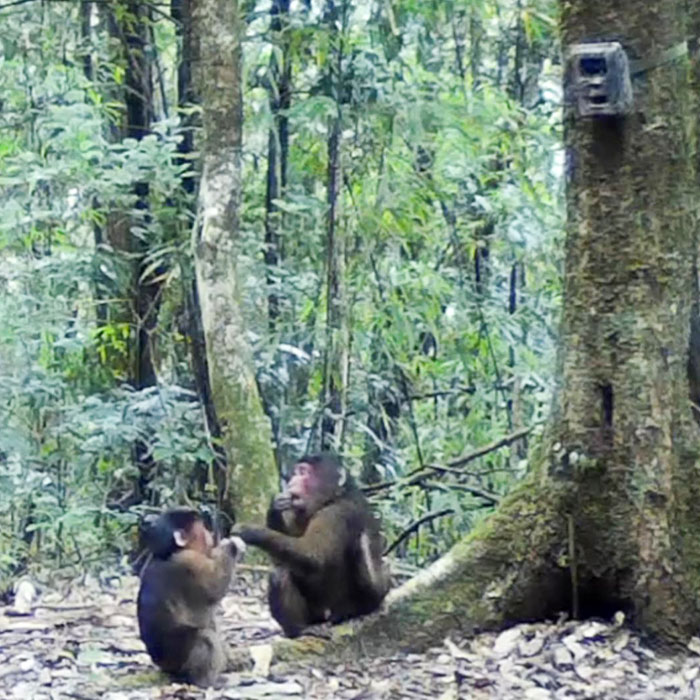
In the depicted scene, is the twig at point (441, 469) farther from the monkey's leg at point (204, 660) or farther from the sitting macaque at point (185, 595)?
the monkey's leg at point (204, 660)

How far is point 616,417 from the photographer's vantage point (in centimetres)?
494

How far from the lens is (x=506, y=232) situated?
322 inches

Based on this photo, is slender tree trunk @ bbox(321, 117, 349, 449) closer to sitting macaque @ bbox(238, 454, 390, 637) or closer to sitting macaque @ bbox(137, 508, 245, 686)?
sitting macaque @ bbox(238, 454, 390, 637)

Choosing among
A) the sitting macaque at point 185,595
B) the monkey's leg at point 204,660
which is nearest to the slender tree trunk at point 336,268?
the sitting macaque at point 185,595

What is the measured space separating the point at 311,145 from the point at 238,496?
2.48 m

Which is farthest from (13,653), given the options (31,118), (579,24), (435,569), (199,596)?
(31,118)

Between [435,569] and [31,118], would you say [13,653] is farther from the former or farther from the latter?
[31,118]

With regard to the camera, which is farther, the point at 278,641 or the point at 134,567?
the point at 134,567

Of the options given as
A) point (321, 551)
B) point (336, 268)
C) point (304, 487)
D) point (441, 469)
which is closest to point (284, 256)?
point (336, 268)

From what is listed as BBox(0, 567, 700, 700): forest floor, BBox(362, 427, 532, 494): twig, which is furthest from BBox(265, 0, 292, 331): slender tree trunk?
BBox(0, 567, 700, 700): forest floor

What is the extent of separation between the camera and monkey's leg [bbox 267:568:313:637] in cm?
535

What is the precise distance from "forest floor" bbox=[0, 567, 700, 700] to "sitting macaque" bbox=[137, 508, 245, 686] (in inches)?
3.3

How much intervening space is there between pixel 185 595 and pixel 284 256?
4092 millimetres

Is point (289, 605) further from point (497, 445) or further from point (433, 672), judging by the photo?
point (497, 445)
